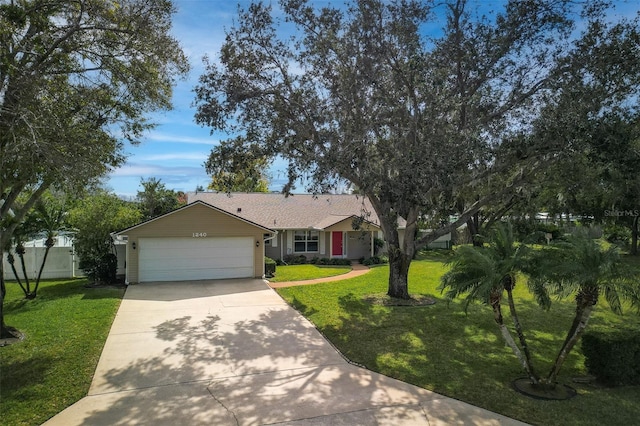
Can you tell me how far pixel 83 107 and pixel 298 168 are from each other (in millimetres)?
5926

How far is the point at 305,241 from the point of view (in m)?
27.6

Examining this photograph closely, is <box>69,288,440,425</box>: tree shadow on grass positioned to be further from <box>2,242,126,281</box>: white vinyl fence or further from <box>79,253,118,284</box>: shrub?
<box>2,242,126,281</box>: white vinyl fence

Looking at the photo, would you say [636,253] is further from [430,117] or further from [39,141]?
[39,141]

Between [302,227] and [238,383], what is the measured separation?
19.3m

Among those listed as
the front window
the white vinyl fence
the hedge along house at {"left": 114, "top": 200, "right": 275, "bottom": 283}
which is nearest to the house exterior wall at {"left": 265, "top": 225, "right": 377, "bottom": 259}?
the front window

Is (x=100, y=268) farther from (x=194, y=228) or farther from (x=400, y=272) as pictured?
(x=400, y=272)

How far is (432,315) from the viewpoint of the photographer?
1323cm

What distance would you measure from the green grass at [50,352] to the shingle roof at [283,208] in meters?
12.2

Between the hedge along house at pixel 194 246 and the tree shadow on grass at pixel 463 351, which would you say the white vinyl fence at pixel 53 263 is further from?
the tree shadow on grass at pixel 463 351

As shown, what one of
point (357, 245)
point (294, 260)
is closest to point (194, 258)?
point (294, 260)

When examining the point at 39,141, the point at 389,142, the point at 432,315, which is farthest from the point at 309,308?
the point at 39,141

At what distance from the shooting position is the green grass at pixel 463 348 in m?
6.96

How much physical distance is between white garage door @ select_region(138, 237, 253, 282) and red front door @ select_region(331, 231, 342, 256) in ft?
27.4

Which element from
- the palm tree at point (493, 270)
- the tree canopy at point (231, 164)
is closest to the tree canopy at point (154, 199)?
the tree canopy at point (231, 164)
